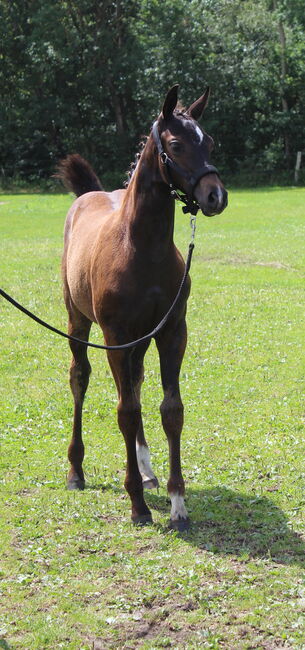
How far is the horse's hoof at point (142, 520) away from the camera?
6.41 meters

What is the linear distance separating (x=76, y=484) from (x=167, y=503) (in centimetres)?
89

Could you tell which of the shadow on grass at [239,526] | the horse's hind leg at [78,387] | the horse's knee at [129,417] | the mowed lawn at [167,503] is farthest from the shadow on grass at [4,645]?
the horse's hind leg at [78,387]

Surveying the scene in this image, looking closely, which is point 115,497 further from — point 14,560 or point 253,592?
point 253,592

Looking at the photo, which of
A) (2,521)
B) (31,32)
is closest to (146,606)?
(2,521)

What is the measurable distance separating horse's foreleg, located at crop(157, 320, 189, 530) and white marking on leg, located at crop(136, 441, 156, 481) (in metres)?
0.82

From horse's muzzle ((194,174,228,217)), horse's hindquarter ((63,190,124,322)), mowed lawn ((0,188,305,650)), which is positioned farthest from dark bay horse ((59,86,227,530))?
mowed lawn ((0,188,305,650))

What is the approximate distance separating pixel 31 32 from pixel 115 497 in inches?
1675

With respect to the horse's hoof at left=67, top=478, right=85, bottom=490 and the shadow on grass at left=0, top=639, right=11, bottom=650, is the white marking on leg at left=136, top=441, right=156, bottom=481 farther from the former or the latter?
the shadow on grass at left=0, top=639, right=11, bottom=650

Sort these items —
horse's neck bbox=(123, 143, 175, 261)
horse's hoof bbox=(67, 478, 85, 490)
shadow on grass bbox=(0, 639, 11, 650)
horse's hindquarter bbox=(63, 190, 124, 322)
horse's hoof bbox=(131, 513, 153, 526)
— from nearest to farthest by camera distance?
shadow on grass bbox=(0, 639, 11, 650) < horse's neck bbox=(123, 143, 175, 261) < horse's hoof bbox=(131, 513, 153, 526) < horse's hindquarter bbox=(63, 190, 124, 322) < horse's hoof bbox=(67, 478, 85, 490)

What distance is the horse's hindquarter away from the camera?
284 inches

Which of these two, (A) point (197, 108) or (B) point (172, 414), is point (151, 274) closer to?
(B) point (172, 414)

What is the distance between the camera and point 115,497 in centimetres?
710

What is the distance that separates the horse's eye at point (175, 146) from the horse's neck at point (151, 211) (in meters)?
0.31

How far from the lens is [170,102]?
5773 millimetres
